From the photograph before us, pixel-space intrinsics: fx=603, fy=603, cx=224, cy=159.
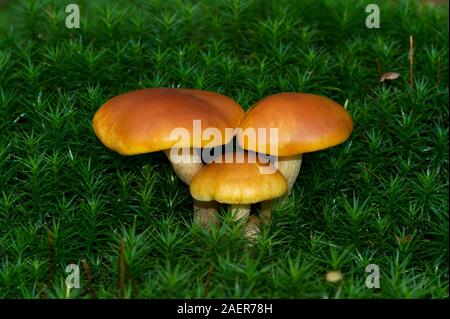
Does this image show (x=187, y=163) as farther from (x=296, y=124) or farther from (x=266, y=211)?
(x=296, y=124)

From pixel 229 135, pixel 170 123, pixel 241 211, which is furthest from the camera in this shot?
pixel 241 211

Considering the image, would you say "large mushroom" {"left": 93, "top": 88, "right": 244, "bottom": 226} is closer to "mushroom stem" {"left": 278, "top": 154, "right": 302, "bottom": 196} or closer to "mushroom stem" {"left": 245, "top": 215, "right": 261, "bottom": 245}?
"mushroom stem" {"left": 245, "top": 215, "right": 261, "bottom": 245}

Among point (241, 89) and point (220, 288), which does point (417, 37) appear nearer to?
point (241, 89)

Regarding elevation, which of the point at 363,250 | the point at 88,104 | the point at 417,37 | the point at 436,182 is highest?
the point at 417,37

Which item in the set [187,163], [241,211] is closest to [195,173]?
[187,163]

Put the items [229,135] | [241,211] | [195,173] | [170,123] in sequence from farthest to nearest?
[195,173] < [241,211] < [229,135] < [170,123]

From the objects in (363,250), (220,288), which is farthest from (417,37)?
(220,288)

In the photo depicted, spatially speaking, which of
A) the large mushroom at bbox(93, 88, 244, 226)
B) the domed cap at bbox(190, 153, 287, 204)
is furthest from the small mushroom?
the large mushroom at bbox(93, 88, 244, 226)
